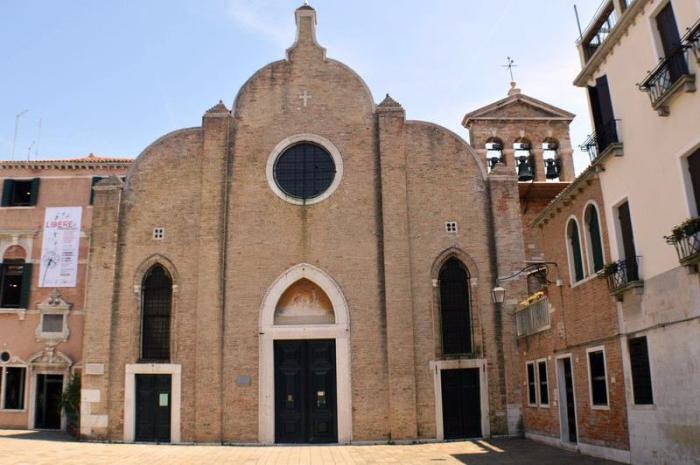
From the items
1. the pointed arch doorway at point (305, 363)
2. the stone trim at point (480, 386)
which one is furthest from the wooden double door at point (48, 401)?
the stone trim at point (480, 386)

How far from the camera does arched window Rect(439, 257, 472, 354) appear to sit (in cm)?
2019

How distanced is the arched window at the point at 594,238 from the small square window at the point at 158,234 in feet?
43.0

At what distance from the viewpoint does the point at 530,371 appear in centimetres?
1867

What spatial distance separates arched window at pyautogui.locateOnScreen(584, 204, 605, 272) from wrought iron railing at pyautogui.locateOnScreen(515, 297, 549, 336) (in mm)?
2883

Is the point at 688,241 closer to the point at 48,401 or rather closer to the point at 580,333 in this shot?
the point at 580,333

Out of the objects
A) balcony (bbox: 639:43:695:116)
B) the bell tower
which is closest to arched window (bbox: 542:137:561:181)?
the bell tower

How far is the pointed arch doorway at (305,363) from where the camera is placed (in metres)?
19.5

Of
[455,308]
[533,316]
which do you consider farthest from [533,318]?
[455,308]

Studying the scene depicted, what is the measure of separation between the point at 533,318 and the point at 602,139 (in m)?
6.25

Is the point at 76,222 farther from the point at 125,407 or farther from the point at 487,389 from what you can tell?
the point at 487,389

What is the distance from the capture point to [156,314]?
20688 mm

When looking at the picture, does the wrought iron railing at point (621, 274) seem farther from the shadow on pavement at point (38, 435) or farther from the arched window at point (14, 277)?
the arched window at point (14, 277)

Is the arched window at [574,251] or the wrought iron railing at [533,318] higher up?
the arched window at [574,251]

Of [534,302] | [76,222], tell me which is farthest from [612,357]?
[76,222]
